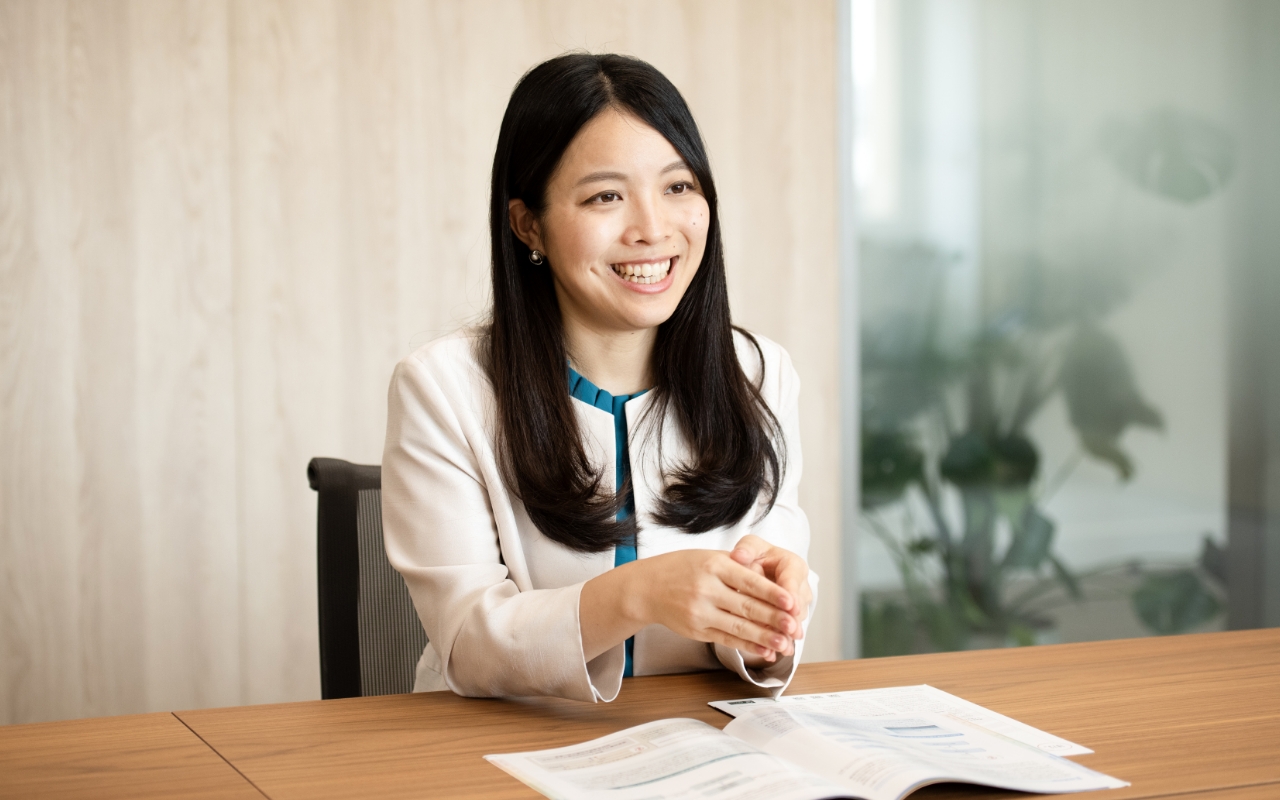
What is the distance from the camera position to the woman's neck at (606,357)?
1639 mm

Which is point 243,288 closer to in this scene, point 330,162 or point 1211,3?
point 330,162

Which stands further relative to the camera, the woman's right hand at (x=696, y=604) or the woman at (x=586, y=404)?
the woman at (x=586, y=404)

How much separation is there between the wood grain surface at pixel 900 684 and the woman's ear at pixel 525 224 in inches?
25.0

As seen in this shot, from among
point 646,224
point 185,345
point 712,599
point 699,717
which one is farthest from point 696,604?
point 185,345

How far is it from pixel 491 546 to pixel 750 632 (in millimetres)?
415

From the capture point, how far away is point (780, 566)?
3.90 feet

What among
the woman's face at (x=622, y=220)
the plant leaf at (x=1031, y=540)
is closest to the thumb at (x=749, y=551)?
the woman's face at (x=622, y=220)

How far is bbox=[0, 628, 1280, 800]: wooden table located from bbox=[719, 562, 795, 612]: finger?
14 centimetres

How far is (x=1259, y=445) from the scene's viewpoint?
3.40 meters

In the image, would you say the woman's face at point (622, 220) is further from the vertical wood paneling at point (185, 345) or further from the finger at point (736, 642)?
the vertical wood paneling at point (185, 345)

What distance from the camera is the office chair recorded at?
161 centimetres

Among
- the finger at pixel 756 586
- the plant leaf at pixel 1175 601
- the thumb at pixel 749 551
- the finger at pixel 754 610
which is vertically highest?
the thumb at pixel 749 551

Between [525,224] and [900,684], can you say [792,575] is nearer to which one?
[900,684]

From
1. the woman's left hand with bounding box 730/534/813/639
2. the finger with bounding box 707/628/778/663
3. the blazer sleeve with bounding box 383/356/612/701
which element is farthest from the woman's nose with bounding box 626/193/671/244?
the finger with bounding box 707/628/778/663
